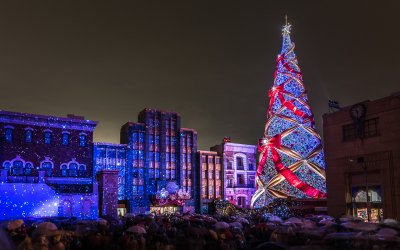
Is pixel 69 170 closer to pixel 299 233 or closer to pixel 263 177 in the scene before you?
pixel 263 177

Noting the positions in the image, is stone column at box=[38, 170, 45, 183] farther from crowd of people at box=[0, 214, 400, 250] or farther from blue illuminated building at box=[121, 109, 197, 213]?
crowd of people at box=[0, 214, 400, 250]

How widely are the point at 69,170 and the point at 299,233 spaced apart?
3708 cm

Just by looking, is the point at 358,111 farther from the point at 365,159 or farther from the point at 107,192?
the point at 107,192

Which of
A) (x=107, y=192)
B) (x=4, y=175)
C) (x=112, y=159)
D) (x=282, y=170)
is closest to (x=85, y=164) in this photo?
(x=107, y=192)

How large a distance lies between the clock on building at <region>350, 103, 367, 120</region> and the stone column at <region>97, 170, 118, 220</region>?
90.2ft

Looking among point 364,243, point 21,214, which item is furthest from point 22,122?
point 364,243

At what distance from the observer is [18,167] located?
46.2 m

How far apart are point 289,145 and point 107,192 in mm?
19671

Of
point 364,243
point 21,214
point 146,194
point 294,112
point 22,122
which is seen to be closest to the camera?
point 364,243

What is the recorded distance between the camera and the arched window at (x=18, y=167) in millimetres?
45812

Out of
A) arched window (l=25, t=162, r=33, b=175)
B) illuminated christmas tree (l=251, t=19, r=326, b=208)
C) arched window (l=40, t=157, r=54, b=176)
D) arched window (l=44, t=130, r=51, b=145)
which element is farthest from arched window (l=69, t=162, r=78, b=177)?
illuminated christmas tree (l=251, t=19, r=326, b=208)

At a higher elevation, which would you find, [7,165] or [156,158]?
[156,158]

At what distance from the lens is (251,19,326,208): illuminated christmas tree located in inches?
1644

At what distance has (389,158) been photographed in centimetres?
2617
